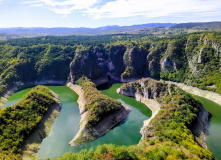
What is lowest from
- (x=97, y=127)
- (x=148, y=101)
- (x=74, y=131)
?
(x=74, y=131)

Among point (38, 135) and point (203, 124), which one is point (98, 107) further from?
point (203, 124)

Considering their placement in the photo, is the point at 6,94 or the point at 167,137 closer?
the point at 167,137

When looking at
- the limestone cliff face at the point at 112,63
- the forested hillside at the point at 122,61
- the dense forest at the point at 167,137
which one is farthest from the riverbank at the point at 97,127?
the forested hillside at the point at 122,61

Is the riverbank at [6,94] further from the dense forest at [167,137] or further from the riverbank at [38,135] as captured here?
the dense forest at [167,137]

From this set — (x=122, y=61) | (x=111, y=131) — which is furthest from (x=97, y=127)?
(x=122, y=61)

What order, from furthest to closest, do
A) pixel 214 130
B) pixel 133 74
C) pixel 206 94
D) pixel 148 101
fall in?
pixel 133 74 → pixel 206 94 → pixel 148 101 → pixel 214 130

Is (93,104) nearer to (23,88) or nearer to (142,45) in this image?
(23,88)

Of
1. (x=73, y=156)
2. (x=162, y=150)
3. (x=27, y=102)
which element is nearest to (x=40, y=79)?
(x=27, y=102)
